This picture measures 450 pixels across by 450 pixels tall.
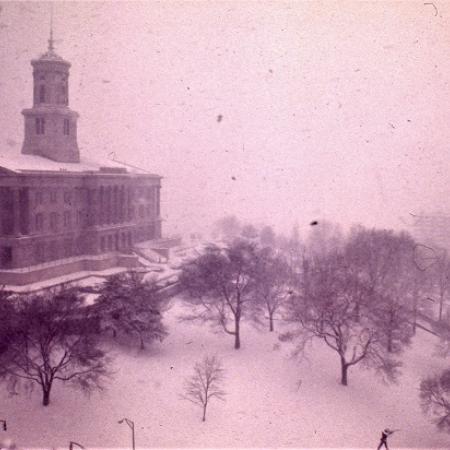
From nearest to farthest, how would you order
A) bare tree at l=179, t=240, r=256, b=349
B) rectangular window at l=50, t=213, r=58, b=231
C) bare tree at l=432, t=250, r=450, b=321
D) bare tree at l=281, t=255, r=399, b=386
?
bare tree at l=281, t=255, r=399, b=386, bare tree at l=179, t=240, r=256, b=349, rectangular window at l=50, t=213, r=58, b=231, bare tree at l=432, t=250, r=450, b=321

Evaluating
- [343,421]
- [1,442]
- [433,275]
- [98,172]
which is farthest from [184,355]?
[433,275]

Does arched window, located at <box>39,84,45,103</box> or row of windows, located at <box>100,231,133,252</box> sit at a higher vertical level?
arched window, located at <box>39,84,45,103</box>

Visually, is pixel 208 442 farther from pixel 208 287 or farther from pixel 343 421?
pixel 208 287

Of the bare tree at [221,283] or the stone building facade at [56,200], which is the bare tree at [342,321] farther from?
the stone building facade at [56,200]

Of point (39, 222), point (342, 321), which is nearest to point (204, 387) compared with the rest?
point (342, 321)

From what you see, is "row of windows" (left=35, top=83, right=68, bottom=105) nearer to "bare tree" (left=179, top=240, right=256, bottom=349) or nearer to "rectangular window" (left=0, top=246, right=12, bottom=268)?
"rectangular window" (left=0, top=246, right=12, bottom=268)

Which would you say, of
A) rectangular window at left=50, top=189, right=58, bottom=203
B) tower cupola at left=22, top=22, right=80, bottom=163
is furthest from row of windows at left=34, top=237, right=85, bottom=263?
tower cupola at left=22, top=22, right=80, bottom=163

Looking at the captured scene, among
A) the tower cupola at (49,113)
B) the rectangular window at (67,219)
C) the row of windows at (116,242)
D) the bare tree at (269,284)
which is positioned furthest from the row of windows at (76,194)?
the bare tree at (269,284)
